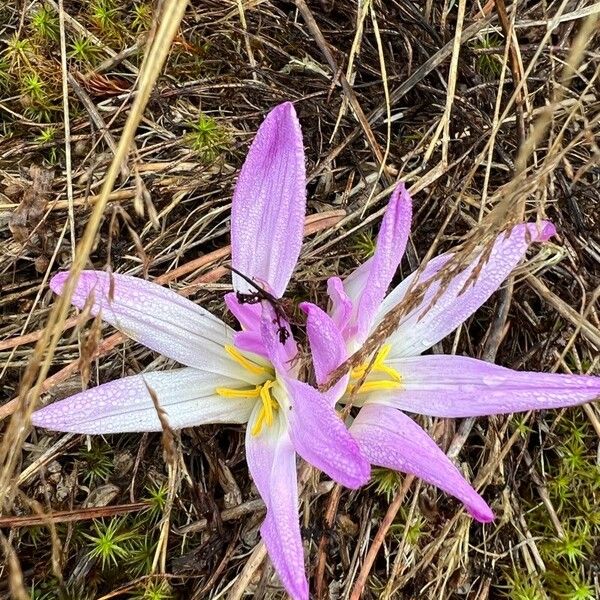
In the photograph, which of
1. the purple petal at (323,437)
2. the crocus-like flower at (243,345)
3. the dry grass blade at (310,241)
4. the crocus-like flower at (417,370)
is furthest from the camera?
the dry grass blade at (310,241)

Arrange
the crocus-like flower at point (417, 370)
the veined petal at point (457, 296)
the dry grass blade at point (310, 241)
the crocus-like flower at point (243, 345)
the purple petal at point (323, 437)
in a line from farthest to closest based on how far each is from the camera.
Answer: the dry grass blade at point (310, 241), the veined petal at point (457, 296), the crocus-like flower at point (243, 345), the crocus-like flower at point (417, 370), the purple petal at point (323, 437)

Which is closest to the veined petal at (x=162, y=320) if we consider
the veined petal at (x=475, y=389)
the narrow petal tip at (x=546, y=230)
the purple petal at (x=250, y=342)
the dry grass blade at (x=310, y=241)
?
the purple petal at (x=250, y=342)

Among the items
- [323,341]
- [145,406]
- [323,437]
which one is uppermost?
[323,341]

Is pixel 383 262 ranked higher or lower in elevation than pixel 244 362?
higher

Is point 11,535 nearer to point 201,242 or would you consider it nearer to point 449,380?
point 201,242

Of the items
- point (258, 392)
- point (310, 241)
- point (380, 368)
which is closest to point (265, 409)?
point (258, 392)

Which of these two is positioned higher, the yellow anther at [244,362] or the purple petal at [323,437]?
the purple petal at [323,437]

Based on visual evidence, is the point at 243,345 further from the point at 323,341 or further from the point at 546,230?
the point at 546,230

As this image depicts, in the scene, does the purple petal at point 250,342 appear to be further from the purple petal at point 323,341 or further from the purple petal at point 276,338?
the purple petal at point 323,341

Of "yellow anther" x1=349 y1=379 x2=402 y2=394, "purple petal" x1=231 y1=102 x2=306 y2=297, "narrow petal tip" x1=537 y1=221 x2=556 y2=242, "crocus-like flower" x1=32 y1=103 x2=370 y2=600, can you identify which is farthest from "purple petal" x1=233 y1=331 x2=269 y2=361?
"narrow petal tip" x1=537 y1=221 x2=556 y2=242
